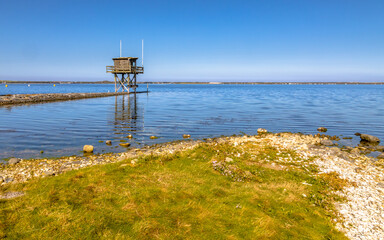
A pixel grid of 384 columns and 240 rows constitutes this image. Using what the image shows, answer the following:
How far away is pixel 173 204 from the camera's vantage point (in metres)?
7.52

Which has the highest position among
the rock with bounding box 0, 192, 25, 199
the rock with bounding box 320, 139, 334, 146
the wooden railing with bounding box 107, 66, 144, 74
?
the wooden railing with bounding box 107, 66, 144, 74

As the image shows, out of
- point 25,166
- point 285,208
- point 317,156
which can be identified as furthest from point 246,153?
point 25,166

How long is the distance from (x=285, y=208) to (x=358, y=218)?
2.36 meters

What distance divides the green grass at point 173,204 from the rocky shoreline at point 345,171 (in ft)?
2.17

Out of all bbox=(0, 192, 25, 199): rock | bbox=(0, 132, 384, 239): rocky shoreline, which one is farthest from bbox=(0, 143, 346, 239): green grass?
bbox=(0, 132, 384, 239): rocky shoreline

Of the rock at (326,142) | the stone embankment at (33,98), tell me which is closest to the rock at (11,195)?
the rock at (326,142)

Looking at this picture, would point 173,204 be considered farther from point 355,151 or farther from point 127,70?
point 127,70

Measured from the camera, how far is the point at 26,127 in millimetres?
21812

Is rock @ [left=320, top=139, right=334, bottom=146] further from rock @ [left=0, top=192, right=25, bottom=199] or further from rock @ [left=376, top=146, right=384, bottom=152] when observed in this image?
rock @ [left=0, top=192, right=25, bottom=199]

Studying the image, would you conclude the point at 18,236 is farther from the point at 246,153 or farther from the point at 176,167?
the point at 246,153

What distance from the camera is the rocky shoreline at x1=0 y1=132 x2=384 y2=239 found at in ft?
23.6

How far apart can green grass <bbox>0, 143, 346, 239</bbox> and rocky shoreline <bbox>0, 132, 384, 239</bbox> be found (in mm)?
662

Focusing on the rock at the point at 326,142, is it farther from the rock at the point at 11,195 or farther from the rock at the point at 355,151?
the rock at the point at 11,195

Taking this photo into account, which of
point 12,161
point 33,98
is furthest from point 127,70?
point 12,161
